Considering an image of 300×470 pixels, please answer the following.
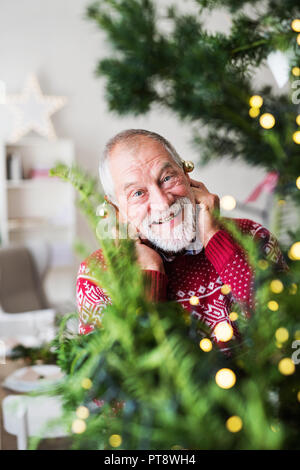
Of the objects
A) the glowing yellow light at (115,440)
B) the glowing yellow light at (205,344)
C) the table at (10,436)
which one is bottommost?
the table at (10,436)

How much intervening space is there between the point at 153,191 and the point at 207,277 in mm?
159

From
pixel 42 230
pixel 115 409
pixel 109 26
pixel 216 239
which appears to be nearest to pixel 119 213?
pixel 216 239

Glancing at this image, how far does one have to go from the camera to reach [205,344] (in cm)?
30

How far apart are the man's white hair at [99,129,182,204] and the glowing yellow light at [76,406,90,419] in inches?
15.5

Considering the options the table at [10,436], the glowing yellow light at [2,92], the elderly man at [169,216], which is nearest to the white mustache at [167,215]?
the elderly man at [169,216]

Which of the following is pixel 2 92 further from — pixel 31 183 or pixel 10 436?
pixel 10 436

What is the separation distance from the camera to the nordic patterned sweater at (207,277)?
1.84 feet

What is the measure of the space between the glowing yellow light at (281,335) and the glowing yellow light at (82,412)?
13cm

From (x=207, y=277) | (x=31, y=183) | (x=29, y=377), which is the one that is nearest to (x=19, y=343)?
(x=29, y=377)

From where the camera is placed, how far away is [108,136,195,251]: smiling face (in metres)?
0.62

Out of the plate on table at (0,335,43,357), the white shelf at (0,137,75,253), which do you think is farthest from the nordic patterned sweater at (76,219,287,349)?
the white shelf at (0,137,75,253)

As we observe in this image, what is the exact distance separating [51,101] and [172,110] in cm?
362

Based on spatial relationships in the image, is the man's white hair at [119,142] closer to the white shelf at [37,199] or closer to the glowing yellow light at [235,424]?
the glowing yellow light at [235,424]

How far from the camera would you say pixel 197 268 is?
0.70 meters
